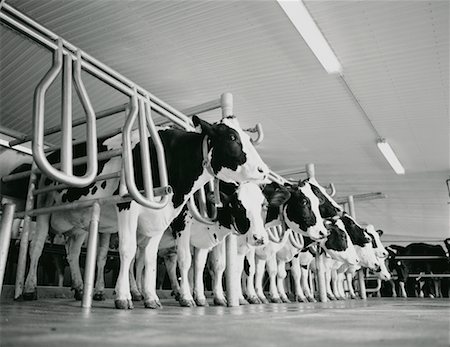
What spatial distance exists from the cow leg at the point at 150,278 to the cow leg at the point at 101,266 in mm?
1114

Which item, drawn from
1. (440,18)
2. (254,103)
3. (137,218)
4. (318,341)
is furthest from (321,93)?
(318,341)

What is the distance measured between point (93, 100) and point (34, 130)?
644cm

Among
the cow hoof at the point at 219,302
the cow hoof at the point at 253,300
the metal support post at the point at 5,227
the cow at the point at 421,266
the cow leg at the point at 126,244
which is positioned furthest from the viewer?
the cow at the point at 421,266

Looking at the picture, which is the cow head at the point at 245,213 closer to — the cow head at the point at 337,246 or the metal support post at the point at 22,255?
the metal support post at the point at 22,255

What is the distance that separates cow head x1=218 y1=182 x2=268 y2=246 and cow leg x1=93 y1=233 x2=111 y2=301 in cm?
128

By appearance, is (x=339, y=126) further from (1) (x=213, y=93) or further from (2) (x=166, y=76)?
(2) (x=166, y=76)

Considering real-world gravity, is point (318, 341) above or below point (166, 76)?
below

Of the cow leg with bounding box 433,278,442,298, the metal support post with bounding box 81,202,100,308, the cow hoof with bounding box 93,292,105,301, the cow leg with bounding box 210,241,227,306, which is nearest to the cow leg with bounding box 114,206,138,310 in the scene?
the metal support post with bounding box 81,202,100,308

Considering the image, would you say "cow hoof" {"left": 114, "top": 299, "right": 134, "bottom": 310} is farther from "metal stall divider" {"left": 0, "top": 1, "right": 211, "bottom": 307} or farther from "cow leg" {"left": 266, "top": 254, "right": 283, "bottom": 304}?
"cow leg" {"left": 266, "top": 254, "right": 283, "bottom": 304}

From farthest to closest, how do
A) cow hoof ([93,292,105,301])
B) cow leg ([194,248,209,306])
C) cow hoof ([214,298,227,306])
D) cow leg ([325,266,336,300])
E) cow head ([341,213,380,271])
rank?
cow head ([341,213,380,271]), cow leg ([325,266,336,300]), cow hoof ([214,298,227,306]), cow hoof ([93,292,105,301]), cow leg ([194,248,209,306])

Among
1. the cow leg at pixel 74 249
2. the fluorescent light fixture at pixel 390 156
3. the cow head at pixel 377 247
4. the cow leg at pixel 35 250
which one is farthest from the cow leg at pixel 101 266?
the fluorescent light fixture at pixel 390 156

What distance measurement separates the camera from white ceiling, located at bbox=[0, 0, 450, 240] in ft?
19.6

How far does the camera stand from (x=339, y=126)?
32.7 feet

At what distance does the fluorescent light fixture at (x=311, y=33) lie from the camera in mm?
5574
